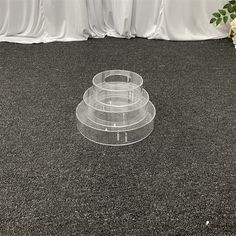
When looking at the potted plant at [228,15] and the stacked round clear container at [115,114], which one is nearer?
the stacked round clear container at [115,114]

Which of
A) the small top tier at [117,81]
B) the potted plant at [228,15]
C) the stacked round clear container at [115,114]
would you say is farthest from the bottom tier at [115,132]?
the potted plant at [228,15]

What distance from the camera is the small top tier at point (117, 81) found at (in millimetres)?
1631

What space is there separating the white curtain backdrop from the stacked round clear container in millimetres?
1078

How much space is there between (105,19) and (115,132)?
158 cm

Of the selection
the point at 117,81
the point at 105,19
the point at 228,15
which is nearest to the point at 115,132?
the point at 117,81

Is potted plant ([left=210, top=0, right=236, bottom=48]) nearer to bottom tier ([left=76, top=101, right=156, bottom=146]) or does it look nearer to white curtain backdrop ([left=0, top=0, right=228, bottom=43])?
white curtain backdrop ([left=0, top=0, right=228, bottom=43])

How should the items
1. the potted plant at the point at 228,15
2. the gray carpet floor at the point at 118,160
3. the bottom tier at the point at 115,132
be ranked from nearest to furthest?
the gray carpet floor at the point at 118,160, the bottom tier at the point at 115,132, the potted plant at the point at 228,15

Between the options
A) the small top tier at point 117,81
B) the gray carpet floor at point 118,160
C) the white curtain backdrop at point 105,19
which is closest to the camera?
the gray carpet floor at point 118,160

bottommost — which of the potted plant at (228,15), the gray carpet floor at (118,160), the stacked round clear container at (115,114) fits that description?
the gray carpet floor at (118,160)

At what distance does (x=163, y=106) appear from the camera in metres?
1.67

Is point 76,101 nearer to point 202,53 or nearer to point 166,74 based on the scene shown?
point 166,74

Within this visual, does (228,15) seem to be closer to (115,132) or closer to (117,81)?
(117,81)

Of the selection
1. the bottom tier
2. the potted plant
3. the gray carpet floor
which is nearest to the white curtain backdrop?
the potted plant

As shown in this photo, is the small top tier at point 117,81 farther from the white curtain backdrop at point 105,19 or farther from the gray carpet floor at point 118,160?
the white curtain backdrop at point 105,19
